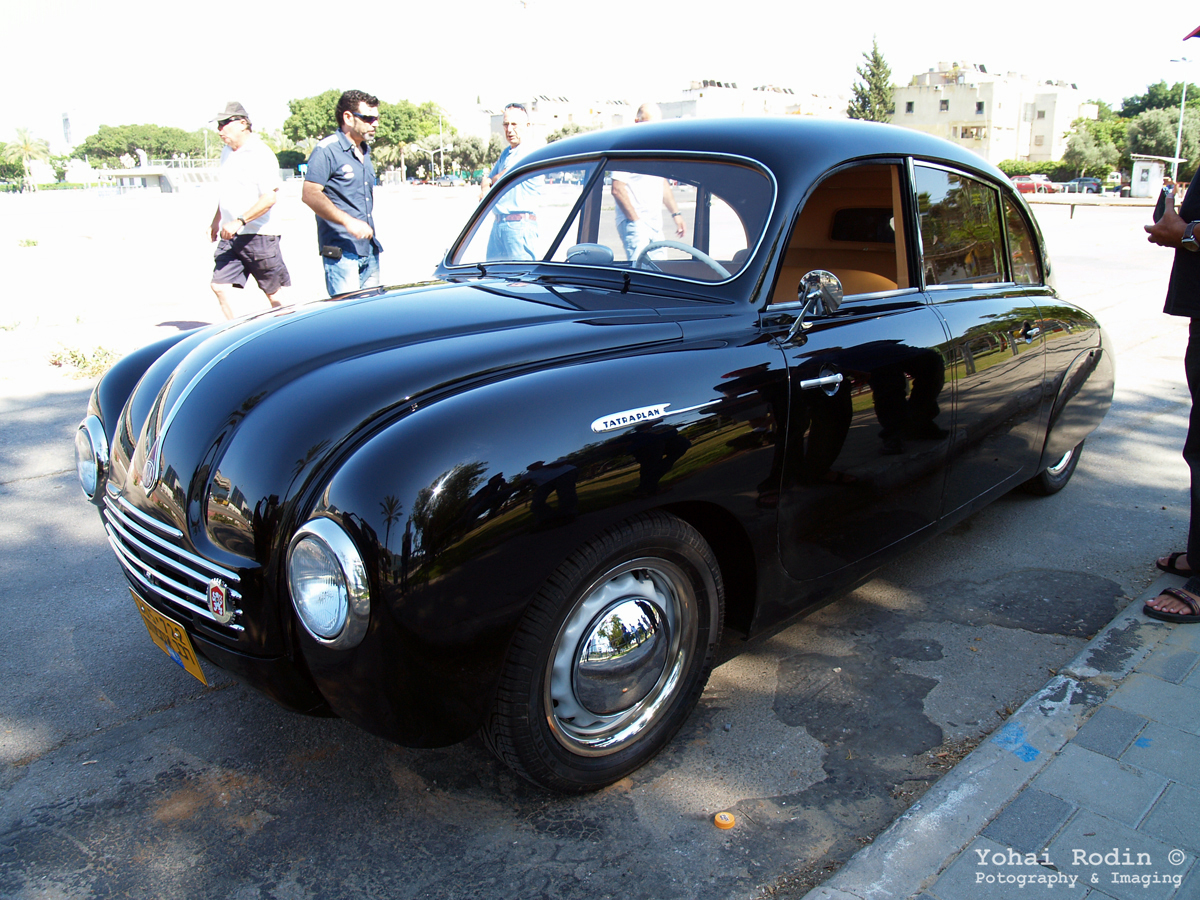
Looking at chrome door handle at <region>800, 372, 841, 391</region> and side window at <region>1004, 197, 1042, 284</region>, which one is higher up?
side window at <region>1004, 197, 1042, 284</region>

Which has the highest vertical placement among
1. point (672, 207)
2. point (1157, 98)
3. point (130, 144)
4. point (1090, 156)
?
point (1157, 98)

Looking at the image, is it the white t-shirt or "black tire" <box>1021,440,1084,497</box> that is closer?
the white t-shirt

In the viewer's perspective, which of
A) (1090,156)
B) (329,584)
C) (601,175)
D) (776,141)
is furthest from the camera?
(1090,156)

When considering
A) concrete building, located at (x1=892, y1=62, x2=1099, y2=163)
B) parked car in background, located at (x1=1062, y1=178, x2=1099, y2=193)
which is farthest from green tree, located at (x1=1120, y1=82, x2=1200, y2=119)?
parked car in background, located at (x1=1062, y1=178, x2=1099, y2=193)

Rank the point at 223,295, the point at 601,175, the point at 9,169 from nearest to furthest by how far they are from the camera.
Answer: the point at 601,175
the point at 223,295
the point at 9,169

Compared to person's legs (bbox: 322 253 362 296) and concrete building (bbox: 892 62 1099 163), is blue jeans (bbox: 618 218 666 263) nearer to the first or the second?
person's legs (bbox: 322 253 362 296)

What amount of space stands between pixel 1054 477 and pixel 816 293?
9.17 feet

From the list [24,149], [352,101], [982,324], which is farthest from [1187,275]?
[24,149]

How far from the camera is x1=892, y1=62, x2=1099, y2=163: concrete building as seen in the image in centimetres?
10188

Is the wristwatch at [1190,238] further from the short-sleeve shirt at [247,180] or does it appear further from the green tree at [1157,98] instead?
the green tree at [1157,98]

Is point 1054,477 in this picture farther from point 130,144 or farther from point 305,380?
point 130,144

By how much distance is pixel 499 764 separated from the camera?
8.27ft

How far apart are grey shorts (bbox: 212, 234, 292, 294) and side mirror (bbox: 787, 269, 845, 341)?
5510mm

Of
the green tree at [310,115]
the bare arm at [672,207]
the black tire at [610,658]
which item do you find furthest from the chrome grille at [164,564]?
the green tree at [310,115]
